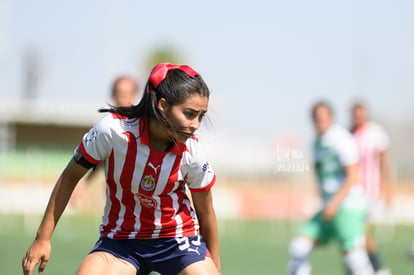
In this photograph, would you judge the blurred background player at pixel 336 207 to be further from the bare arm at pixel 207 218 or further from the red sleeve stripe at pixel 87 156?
the red sleeve stripe at pixel 87 156

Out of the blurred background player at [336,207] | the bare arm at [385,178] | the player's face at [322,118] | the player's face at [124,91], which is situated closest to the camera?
the player's face at [124,91]

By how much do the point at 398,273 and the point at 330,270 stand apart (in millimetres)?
915

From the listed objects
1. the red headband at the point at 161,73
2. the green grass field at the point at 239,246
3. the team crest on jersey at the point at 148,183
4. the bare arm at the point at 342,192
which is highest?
the red headband at the point at 161,73

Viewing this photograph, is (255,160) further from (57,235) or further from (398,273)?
(398,273)

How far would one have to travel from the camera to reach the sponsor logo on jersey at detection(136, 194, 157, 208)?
4805 millimetres

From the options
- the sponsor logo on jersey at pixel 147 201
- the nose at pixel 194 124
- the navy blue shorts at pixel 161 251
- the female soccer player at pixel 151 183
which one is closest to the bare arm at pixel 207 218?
the female soccer player at pixel 151 183

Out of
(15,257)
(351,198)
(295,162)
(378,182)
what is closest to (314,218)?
(351,198)

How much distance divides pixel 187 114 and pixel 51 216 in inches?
37.2

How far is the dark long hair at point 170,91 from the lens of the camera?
4.59 metres

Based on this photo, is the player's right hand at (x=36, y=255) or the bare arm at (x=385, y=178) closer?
the player's right hand at (x=36, y=255)

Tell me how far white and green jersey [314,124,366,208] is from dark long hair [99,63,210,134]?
386 centimetres

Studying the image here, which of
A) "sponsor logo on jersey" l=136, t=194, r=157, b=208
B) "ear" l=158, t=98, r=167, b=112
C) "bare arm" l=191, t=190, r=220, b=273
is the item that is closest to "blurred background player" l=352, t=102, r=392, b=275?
"bare arm" l=191, t=190, r=220, b=273

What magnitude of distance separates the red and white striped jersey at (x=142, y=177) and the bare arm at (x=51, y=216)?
0.12m

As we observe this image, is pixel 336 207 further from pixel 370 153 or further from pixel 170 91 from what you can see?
pixel 170 91
